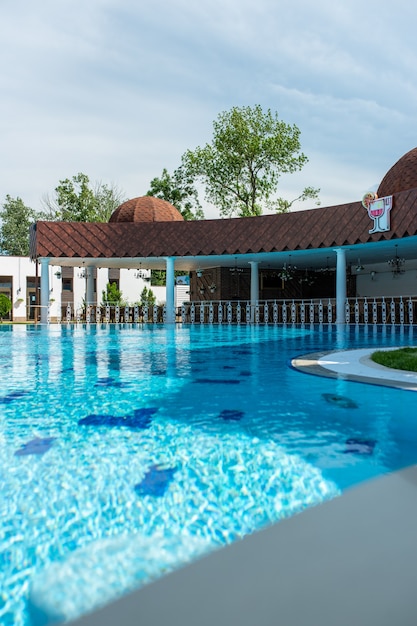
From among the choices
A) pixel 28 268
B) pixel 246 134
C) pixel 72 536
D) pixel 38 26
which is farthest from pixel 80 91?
pixel 28 268

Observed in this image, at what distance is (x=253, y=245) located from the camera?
2336cm

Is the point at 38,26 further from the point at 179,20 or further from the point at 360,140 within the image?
the point at 360,140

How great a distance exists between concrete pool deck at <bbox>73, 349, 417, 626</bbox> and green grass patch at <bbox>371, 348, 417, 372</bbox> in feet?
16.2

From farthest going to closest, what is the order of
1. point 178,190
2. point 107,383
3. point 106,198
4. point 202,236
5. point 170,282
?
point 106,198 < point 178,190 < point 170,282 < point 202,236 < point 107,383

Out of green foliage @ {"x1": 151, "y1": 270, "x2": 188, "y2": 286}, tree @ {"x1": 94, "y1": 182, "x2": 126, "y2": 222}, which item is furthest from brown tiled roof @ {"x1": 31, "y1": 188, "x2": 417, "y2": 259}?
tree @ {"x1": 94, "y1": 182, "x2": 126, "y2": 222}

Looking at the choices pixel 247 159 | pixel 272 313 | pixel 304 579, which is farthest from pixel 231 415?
pixel 247 159

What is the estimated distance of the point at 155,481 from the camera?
10.8 feet

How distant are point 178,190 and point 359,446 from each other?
36.1 m

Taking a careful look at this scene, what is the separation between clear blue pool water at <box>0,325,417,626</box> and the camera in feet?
7.43

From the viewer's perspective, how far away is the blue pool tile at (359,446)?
376cm

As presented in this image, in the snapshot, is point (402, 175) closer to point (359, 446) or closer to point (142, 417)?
point (142, 417)

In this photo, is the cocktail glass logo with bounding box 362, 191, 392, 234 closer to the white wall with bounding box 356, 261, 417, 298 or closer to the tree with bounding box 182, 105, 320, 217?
the white wall with bounding box 356, 261, 417, 298

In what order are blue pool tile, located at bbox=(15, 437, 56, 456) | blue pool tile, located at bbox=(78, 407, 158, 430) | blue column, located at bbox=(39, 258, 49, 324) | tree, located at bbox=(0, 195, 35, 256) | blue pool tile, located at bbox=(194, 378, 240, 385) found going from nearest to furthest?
blue pool tile, located at bbox=(15, 437, 56, 456), blue pool tile, located at bbox=(78, 407, 158, 430), blue pool tile, located at bbox=(194, 378, 240, 385), blue column, located at bbox=(39, 258, 49, 324), tree, located at bbox=(0, 195, 35, 256)

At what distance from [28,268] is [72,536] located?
41.3 metres
